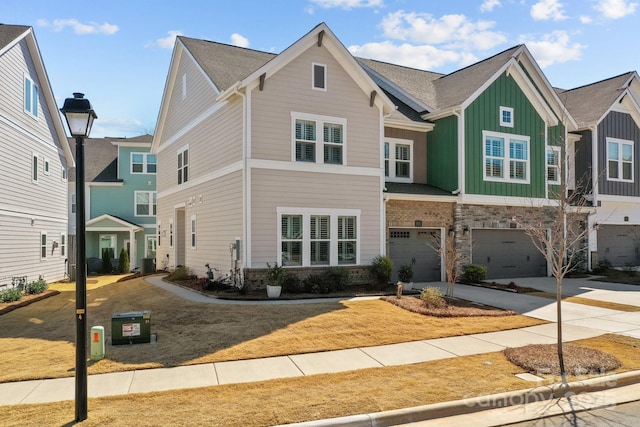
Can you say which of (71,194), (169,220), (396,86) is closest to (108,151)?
(71,194)

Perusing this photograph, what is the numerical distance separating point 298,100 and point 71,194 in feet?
77.5

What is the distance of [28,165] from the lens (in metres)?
19.3

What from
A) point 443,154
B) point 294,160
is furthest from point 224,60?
point 443,154

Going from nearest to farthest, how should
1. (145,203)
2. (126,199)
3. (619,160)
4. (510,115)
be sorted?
(510,115), (619,160), (126,199), (145,203)

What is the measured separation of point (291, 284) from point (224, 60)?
1013 centimetres

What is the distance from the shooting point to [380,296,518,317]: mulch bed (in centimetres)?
1189

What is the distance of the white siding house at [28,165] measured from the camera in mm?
17094

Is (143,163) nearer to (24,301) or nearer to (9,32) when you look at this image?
(9,32)

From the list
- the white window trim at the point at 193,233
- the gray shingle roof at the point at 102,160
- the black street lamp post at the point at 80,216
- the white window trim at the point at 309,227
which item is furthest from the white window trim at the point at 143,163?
the black street lamp post at the point at 80,216

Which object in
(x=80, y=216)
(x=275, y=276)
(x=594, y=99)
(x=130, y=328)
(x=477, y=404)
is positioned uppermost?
(x=594, y=99)

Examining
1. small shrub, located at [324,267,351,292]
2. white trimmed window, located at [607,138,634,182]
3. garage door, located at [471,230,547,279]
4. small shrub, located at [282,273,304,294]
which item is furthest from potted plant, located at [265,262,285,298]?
white trimmed window, located at [607,138,634,182]

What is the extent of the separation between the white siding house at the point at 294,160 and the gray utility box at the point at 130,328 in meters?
5.87

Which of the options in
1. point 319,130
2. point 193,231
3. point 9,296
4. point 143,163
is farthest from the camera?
point 143,163

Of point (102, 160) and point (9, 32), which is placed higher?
point (9, 32)
